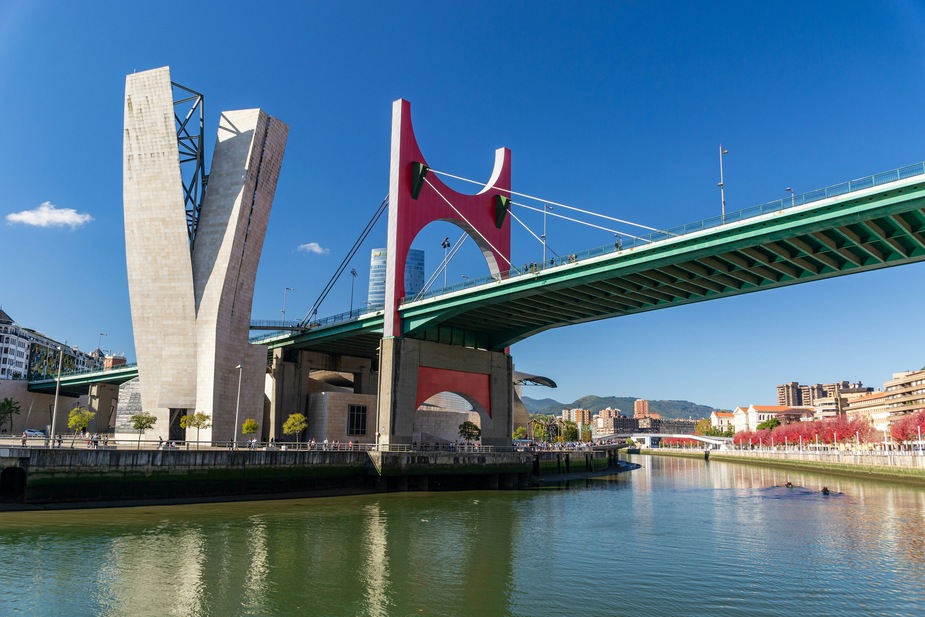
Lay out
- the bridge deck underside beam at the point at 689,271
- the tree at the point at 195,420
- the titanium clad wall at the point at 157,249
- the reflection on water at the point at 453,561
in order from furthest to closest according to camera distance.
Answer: the titanium clad wall at the point at 157,249 → the tree at the point at 195,420 → the bridge deck underside beam at the point at 689,271 → the reflection on water at the point at 453,561

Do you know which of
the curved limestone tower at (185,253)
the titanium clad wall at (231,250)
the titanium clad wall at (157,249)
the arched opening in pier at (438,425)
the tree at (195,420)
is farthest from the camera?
the arched opening in pier at (438,425)

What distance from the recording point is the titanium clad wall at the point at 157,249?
4603 centimetres

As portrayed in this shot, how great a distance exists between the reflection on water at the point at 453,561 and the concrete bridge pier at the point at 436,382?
11421mm

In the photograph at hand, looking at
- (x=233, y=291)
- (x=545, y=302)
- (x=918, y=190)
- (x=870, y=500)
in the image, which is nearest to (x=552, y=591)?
(x=918, y=190)

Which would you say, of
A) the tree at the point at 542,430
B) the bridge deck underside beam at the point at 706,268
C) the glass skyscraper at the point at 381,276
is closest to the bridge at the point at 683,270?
the bridge deck underside beam at the point at 706,268

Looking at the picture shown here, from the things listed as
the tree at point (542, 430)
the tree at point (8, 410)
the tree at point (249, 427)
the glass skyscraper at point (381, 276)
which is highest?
the glass skyscraper at point (381, 276)

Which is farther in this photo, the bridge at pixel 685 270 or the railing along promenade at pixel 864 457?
the railing along promenade at pixel 864 457

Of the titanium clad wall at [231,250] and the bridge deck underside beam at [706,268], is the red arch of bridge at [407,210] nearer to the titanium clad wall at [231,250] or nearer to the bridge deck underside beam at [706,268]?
the bridge deck underside beam at [706,268]

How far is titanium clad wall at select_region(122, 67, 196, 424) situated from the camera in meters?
46.0

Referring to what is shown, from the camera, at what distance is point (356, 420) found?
60.4m

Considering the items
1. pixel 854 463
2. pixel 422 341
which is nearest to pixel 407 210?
pixel 422 341

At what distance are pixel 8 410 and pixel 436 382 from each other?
55.1m

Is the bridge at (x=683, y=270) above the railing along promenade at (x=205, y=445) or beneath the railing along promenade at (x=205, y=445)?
above

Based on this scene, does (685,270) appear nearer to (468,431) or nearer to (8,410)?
(468,431)
